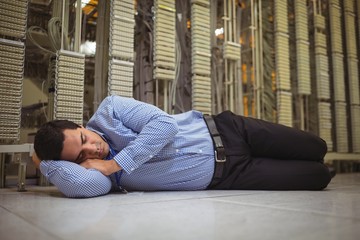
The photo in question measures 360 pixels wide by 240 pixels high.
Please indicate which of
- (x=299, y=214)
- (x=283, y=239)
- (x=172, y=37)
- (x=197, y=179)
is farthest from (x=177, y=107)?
Answer: (x=283, y=239)

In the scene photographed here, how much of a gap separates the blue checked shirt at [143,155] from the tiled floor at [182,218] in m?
0.13

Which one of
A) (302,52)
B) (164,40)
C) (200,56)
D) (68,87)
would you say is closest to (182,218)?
(68,87)

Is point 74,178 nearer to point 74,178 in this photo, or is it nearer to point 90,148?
point 74,178

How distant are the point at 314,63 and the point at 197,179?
3.32 m

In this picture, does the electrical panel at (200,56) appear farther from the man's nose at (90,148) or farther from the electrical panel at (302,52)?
the man's nose at (90,148)

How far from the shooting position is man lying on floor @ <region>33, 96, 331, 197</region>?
5.57ft

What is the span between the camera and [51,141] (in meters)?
1.66

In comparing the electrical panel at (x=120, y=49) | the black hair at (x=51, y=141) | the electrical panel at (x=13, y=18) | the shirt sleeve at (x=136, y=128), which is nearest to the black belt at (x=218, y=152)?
the shirt sleeve at (x=136, y=128)

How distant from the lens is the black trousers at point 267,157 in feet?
6.61

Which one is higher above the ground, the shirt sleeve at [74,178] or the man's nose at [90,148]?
the man's nose at [90,148]

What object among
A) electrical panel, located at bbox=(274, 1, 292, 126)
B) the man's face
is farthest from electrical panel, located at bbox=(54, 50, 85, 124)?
electrical panel, located at bbox=(274, 1, 292, 126)

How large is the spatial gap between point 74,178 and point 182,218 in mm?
710

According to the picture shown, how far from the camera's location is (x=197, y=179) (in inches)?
78.1

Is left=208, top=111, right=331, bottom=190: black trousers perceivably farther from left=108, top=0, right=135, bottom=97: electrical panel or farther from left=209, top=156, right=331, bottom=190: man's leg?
left=108, top=0, right=135, bottom=97: electrical panel
